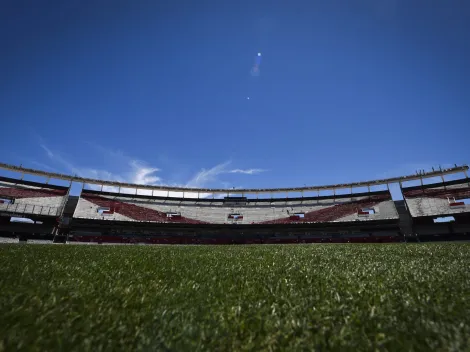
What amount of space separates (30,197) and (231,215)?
134 ft

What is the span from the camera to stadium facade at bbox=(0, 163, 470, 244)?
144 feet

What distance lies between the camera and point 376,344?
6.43ft

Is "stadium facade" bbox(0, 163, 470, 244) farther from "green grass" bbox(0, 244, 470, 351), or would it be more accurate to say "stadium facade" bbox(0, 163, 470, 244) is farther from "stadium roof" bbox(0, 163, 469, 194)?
"green grass" bbox(0, 244, 470, 351)

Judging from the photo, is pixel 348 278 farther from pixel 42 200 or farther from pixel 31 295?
pixel 42 200

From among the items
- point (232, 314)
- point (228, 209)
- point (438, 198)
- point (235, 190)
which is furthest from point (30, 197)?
point (438, 198)

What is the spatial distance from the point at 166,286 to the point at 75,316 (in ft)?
4.81

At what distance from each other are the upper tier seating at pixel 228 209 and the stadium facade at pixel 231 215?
202 mm

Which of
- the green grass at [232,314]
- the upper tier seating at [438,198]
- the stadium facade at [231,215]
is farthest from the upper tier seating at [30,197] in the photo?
the upper tier seating at [438,198]

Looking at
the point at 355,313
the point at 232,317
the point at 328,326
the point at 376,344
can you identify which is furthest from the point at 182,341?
the point at 355,313

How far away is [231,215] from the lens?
5797 cm

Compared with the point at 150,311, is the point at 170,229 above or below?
above

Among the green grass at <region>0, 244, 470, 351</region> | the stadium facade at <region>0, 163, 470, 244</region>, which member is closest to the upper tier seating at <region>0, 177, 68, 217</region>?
the stadium facade at <region>0, 163, 470, 244</region>

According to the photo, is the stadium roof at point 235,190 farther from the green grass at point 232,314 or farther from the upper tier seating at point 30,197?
→ the green grass at point 232,314

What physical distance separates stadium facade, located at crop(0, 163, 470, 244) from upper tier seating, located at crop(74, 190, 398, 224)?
0.20 m
